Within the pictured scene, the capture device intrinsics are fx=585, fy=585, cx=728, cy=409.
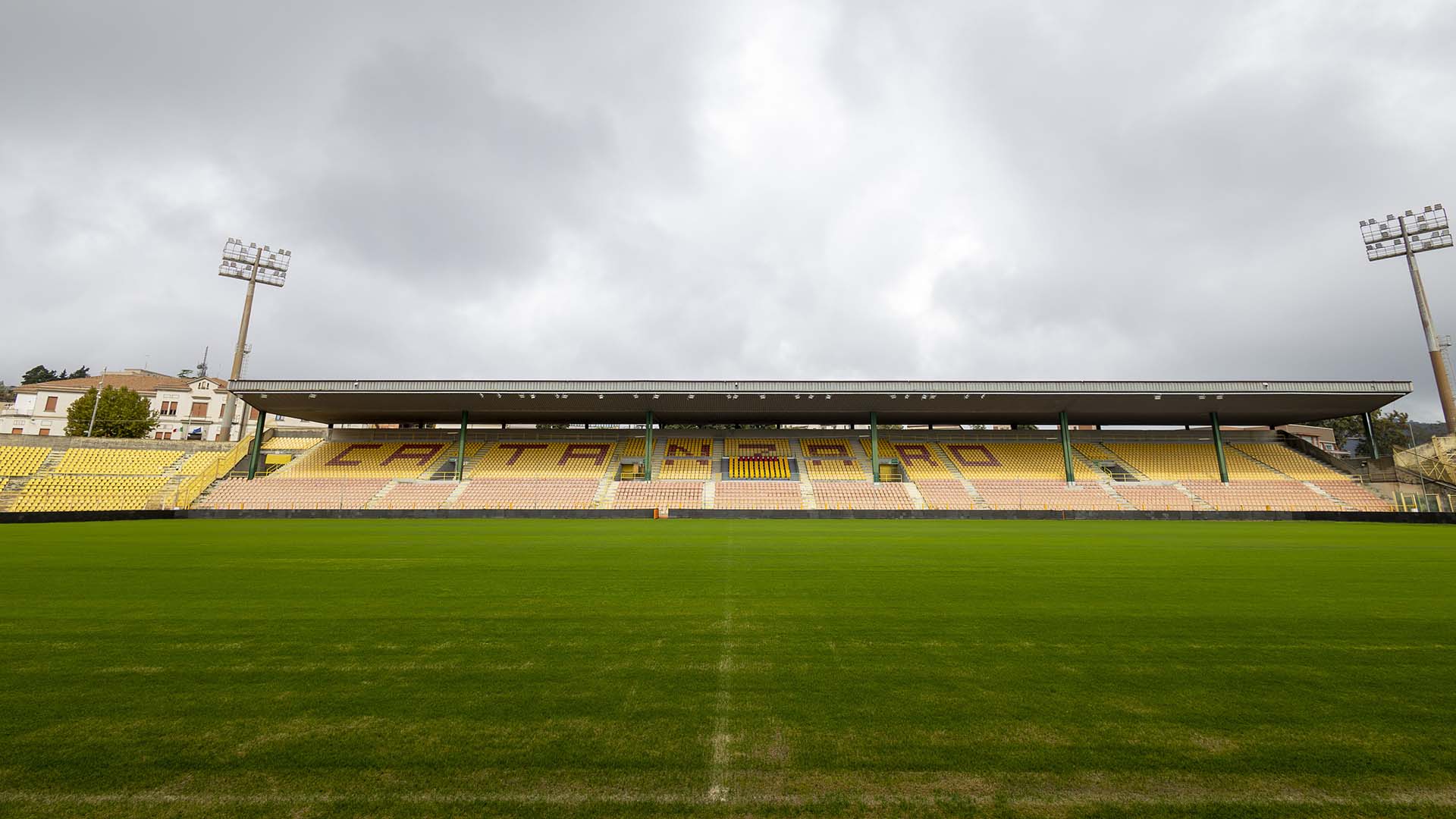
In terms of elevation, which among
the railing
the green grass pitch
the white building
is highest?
the white building

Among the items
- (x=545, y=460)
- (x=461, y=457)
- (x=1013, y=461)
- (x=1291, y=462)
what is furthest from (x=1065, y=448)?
(x=461, y=457)

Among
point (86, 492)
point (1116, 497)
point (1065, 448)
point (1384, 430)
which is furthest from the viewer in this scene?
point (1384, 430)

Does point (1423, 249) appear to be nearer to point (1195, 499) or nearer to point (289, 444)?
point (1195, 499)

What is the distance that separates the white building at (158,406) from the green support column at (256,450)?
1507 centimetres

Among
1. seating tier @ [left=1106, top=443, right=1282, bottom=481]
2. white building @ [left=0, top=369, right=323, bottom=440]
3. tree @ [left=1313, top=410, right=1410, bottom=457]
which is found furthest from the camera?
tree @ [left=1313, top=410, right=1410, bottom=457]

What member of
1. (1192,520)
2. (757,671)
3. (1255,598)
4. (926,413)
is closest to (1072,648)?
(757,671)

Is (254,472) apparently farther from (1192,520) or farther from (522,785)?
(1192,520)

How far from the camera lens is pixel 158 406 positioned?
51594 mm

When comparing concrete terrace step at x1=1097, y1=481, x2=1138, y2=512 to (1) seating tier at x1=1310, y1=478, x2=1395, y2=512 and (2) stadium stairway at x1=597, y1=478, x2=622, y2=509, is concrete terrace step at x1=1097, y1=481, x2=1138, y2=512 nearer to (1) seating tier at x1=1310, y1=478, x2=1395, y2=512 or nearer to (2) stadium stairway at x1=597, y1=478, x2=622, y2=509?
(1) seating tier at x1=1310, y1=478, x2=1395, y2=512

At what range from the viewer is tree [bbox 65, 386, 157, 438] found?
131ft

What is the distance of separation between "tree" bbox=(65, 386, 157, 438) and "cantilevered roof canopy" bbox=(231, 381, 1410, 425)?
15168 millimetres

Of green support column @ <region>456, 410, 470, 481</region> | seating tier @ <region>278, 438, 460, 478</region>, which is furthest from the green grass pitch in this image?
seating tier @ <region>278, 438, 460, 478</region>

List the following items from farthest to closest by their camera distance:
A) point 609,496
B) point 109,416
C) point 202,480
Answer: point 109,416, point 202,480, point 609,496

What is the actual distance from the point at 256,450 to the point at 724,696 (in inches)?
1576
